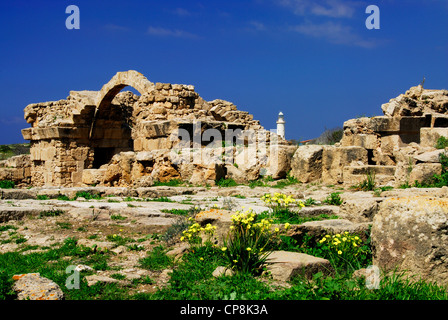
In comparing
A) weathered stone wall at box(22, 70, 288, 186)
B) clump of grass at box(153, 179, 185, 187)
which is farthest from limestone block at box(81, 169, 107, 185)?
clump of grass at box(153, 179, 185, 187)

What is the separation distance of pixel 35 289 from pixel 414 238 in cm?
335

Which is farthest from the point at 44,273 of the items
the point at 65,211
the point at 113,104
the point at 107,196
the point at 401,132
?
the point at 113,104

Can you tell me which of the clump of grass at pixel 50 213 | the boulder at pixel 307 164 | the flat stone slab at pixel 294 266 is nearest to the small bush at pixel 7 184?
the clump of grass at pixel 50 213

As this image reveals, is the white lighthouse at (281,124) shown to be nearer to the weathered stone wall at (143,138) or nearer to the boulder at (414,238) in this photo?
the weathered stone wall at (143,138)

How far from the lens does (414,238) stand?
4148 mm

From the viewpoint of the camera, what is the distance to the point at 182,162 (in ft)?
42.3

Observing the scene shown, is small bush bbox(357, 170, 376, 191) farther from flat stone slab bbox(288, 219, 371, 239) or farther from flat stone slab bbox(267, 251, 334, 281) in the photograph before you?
flat stone slab bbox(267, 251, 334, 281)

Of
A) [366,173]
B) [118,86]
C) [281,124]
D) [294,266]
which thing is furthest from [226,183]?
[281,124]

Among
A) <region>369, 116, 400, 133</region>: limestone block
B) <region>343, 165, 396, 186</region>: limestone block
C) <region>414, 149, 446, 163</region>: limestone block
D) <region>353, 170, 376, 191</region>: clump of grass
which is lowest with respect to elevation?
<region>353, 170, 376, 191</region>: clump of grass

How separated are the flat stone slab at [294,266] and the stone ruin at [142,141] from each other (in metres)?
7.34

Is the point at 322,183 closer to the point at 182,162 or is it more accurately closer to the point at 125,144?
the point at 182,162

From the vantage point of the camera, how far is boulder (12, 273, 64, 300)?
3.81 metres

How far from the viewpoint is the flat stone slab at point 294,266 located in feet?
14.5

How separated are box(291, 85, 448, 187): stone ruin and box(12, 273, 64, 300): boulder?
8.24 m
